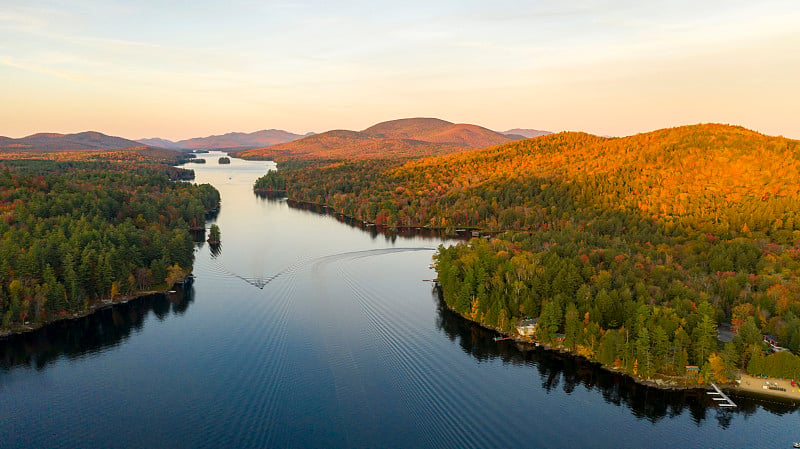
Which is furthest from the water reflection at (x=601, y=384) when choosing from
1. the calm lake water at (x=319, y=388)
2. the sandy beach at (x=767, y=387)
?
the sandy beach at (x=767, y=387)

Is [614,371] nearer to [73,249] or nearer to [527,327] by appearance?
[527,327]

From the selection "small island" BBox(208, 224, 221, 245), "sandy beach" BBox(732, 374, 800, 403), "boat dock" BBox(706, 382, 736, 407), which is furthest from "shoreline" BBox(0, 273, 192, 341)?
"sandy beach" BBox(732, 374, 800, 403)

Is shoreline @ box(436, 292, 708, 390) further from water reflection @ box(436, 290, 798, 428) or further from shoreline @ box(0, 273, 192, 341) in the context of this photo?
shoreline @ box(0, 273, 192, 341)

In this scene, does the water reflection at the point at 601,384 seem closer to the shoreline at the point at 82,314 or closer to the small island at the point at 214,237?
the shoreline at the point at 82,314

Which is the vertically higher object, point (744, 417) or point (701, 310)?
point (701, 310)

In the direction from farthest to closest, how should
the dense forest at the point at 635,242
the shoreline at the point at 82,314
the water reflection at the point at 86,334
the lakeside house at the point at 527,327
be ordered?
the lakeside house at the point at 527,327 → the shoreline at the point at 82,314 → the water reflection at the point at 86,334 → the dense forest at the point at 635,242

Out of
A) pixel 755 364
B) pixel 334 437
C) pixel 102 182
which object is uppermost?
pixel 102 182

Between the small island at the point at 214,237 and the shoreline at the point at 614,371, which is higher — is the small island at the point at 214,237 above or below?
above

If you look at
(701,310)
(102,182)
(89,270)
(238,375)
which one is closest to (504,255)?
(701,310)

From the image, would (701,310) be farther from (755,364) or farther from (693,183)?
(693,183)
